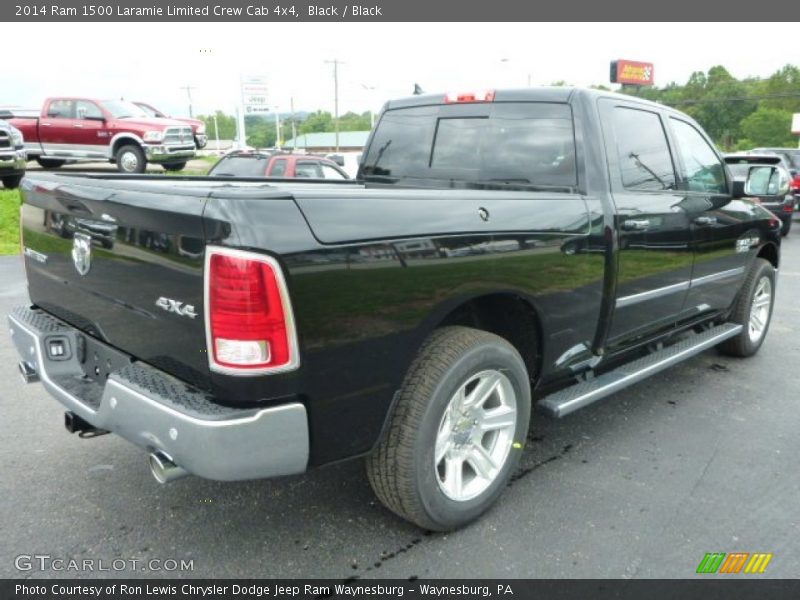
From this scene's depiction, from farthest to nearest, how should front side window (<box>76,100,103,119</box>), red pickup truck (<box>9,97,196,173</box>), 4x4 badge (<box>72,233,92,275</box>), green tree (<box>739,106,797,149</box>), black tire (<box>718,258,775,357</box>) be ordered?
1. green tree (<box>739,106,797,149</box>)
2. front side window (<box>76,100,103,119</box>)
3. red pickup truck (<box>9,97,196,173</box>)
4. black tire (<box>718,258,775,357</box>)
5. 4x4 badge (<box>72,233,92,275</box>)

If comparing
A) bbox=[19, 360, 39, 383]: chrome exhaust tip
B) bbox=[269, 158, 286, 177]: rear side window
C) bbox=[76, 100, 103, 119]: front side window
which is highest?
bbox=[76, 100, 103, 119]: front side window

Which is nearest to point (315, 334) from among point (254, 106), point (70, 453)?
point (70, 453)

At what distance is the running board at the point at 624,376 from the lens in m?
3.16

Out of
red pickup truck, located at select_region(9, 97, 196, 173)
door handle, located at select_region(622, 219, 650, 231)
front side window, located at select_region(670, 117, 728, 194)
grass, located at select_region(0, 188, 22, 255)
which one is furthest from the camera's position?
red pickup truck, located at select_region(9, 97, 196, 173)

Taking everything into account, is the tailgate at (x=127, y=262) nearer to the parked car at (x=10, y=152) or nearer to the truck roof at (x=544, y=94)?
the truck roof at (x=544, y=94)

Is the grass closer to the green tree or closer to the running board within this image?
the running board

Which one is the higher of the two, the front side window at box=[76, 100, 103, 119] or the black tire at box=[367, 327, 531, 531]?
the front side window at box=[76, 100, 103, 119]

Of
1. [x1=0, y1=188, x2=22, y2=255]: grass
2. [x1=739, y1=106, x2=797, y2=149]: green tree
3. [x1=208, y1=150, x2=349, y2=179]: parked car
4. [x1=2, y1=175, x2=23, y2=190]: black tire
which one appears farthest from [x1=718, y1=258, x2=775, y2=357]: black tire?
[x1=739, y1=106, x2=797, y2=149]: green tree

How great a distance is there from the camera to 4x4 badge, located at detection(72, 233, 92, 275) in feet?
8.50

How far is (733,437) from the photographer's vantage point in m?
3.80

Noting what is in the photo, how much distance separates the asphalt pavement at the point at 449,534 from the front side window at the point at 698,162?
158 centimetres

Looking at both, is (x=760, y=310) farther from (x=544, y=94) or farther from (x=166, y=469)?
(x=166, y=469)

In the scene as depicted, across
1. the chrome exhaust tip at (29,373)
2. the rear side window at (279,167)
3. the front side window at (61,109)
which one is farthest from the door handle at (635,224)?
the front side window at (61,109)

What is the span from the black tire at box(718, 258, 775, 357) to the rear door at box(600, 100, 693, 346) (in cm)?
129
